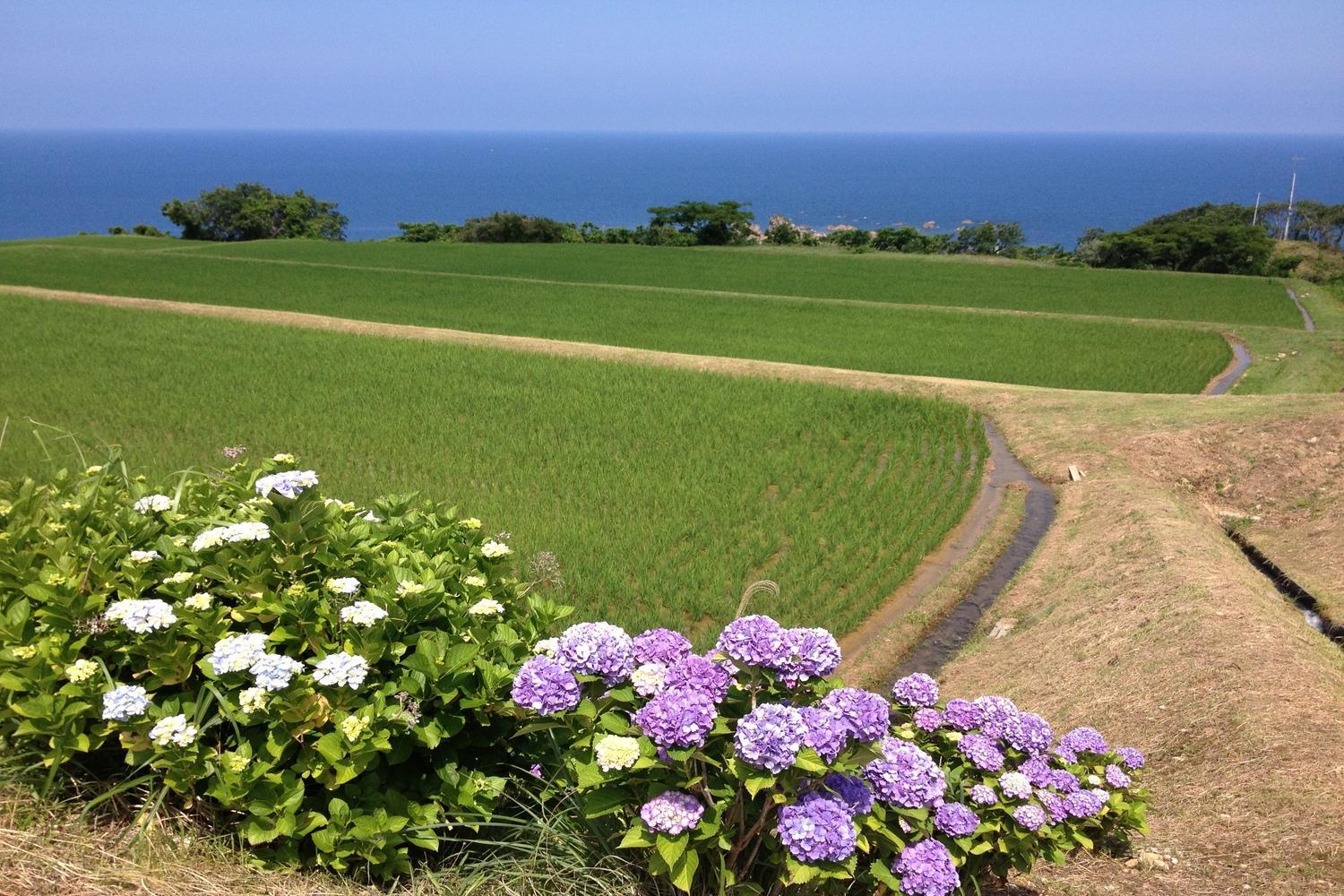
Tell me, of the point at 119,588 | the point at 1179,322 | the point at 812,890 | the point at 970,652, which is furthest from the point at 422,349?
the point at 1179,322

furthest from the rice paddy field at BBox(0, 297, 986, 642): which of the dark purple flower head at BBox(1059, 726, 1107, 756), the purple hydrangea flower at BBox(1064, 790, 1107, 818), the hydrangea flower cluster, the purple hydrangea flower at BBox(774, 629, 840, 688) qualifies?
the purple hydrangea flower at BBox(774, 629, 840, 688)

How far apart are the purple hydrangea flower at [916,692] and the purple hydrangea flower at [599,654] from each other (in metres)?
1.05

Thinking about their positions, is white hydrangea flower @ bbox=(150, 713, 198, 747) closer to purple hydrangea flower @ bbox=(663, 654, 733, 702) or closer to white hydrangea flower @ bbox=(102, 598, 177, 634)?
white hydrangea flower @ bbox=(102, 598, 177, 634)

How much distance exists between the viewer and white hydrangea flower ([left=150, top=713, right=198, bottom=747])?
2463 mm

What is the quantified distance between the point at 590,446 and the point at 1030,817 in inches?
298

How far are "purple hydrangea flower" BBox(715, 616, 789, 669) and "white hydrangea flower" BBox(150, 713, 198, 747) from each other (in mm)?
1520

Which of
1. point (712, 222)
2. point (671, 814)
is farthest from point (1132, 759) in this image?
point (712, 222)

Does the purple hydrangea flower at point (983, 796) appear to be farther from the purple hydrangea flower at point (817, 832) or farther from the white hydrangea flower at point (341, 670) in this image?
the white hydrangea flower at point (341, 670)

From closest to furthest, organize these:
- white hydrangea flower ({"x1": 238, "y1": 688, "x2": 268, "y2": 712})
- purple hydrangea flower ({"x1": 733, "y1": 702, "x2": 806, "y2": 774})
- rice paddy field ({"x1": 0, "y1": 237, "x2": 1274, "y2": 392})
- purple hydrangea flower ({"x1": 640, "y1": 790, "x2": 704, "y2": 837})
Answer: purple hydrangea flower ({"x1": 733, "y1": 702, "x2": 806, "y2": 774})
purple hydrangea flower ({"x1": 640, "y1": 790, "x2": 704, "y2": 837})
white hydrangea flower ({"x1": 238, "y1": 688, "x2": 268, "y2": 712})
rice paddy field ({"x1": 0, "y1": 237, "x2": 1274, "y2": 392})

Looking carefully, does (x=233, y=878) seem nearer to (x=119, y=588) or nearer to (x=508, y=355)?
(x=119, y=588)

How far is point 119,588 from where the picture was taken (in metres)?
2.90

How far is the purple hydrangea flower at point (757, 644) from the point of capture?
2.36 metres

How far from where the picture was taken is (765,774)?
2162 millimetres

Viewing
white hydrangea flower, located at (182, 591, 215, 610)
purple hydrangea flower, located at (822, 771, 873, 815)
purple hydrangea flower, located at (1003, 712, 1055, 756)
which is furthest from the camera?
purple hydrangea flower, located at (1003, 712, 1055, 756)
